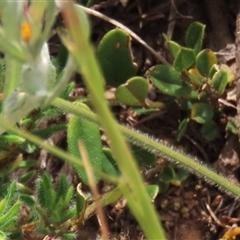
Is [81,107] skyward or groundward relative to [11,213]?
skyward

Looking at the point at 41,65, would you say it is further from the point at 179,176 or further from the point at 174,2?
the point at 174,2

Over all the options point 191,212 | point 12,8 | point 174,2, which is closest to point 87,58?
point 12,8

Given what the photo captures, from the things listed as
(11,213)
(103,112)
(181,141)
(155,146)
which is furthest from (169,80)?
(103,112)

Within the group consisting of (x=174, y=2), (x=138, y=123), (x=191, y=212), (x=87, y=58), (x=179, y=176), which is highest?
(x=87, y=58)

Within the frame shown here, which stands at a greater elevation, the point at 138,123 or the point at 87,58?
the point at 87,58

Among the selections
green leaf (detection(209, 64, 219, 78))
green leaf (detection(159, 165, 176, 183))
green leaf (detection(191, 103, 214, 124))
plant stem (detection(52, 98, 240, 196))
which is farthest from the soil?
plant stem (detection(52, 98, 240, 196))

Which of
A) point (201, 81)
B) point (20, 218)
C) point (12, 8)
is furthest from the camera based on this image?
point (201, 81)

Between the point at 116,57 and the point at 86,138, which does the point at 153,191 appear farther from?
the point at 116,57
